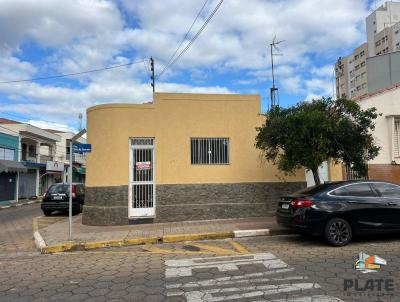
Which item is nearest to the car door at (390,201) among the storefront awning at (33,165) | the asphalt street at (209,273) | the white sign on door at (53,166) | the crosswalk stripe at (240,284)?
the asphalt street at (209,273)

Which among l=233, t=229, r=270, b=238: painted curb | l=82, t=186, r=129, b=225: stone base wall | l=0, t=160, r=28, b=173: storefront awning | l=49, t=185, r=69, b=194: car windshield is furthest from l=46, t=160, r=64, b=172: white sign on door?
l=233, t=229, r=270, b=238: painted curb

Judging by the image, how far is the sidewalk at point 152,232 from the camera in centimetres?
941

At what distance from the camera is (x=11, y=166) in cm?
2798

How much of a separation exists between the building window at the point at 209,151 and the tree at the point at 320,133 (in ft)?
6.31

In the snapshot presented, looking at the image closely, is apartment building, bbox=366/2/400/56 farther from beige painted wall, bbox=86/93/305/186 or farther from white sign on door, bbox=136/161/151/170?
white sign on door, bbox=136/161/151/170

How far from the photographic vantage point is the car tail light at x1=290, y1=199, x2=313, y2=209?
27.5ft

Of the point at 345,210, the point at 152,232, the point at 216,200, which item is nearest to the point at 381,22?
the point at 216,200

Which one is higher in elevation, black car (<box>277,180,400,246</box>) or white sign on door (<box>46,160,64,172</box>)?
white sign on door (<box>46,160,64,172</box>)

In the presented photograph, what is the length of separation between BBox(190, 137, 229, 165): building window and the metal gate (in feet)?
4.60

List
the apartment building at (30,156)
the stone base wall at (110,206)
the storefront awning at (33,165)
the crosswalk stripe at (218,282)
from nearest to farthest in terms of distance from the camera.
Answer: the crosswalk stripe at (218,282) < the stone base wall at (110,206) < the apartment building at (30,156) < the storefront awning at (33,165)

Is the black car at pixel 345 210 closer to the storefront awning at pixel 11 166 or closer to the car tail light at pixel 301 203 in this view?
the car tail light at pixel 301 203

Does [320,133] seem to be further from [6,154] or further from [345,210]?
[6,154]

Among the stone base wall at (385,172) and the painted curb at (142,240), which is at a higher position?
the stone base wall at (385,172)

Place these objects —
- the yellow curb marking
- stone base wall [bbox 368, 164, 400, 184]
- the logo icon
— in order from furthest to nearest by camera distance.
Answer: stone base wall [bbox 368, 164, 400, 184] < the yellow curb marking < the logo icon
